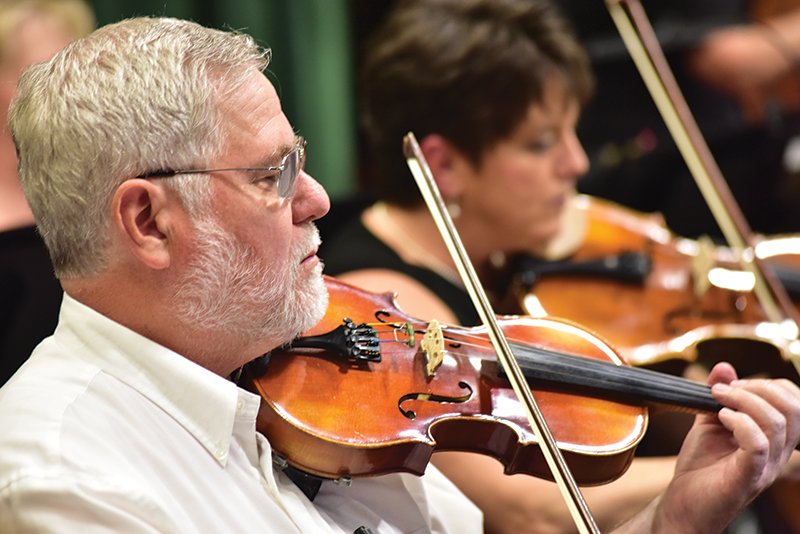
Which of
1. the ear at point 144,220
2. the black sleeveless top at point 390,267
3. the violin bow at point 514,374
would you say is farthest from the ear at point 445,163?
the ear at point 144,220

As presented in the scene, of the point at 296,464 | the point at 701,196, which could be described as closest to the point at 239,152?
the point at 296,464

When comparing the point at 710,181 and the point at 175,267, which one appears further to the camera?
the point at 710,181

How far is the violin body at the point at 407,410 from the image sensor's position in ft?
3.14

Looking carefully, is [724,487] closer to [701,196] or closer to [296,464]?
[296,464]

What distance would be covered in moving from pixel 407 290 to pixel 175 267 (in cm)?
75

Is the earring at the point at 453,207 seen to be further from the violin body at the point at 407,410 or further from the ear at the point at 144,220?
the ear at the point at 144,220

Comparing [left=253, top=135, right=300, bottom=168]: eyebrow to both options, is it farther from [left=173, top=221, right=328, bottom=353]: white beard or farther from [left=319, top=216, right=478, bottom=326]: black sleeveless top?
[left=319, top=216, right=478, bottom=326]: black sleeveless top

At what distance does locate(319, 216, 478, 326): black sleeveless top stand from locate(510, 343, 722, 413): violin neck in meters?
0.56

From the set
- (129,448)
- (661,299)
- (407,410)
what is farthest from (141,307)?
(661,299)

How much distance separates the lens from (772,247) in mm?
1974

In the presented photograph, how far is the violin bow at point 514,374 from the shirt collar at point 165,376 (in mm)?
365

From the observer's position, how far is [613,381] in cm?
112

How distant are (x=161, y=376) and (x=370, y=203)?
1.40m

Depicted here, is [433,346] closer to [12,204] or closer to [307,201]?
[307,201]
